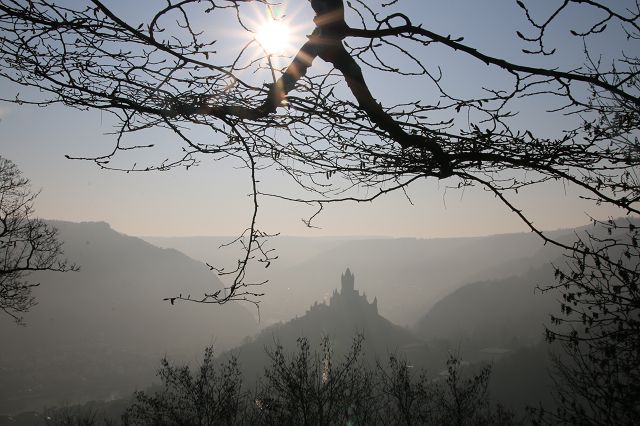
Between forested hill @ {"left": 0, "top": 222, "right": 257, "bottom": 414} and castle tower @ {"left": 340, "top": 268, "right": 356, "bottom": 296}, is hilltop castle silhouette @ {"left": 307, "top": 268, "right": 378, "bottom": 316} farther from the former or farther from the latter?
forested hill @ {"left": 0, "top": 222, "right": 257, "bottom": 414}

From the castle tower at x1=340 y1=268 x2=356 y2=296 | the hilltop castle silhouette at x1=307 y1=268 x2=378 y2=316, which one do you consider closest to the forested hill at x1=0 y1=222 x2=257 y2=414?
the hilltop castle silhouette at x1=307 y1=268 x2=378 y2=316

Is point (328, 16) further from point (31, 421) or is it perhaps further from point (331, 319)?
point (331, 319)

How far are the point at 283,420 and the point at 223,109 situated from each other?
14.1 meters

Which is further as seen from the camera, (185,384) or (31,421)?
(31,421)

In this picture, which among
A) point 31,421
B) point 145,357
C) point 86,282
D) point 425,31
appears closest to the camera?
point 425,31

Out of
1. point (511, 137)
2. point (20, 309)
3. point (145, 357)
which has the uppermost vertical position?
point (511, 137)

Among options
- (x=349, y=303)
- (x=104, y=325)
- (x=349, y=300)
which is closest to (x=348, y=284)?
(x=349, y=300)

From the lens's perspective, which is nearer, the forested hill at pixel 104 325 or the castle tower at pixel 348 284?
the forested hill at pixel 104 325

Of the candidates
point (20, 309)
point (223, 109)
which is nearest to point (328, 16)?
point (223, 109)

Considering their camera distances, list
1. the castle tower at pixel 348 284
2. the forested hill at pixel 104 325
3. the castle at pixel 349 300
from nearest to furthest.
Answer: the forested hill at pixel 104 325
the castle at pixel 349 300
the castle tower at pixel 348 284

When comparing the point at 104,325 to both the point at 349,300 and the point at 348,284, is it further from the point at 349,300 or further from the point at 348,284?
the point at 348,284

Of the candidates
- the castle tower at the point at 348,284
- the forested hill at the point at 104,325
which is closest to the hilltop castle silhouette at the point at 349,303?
the castle tower at the point at 348,284

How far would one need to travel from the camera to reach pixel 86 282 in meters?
164

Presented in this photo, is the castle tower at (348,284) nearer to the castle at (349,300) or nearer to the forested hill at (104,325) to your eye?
the castle at (349,300)
